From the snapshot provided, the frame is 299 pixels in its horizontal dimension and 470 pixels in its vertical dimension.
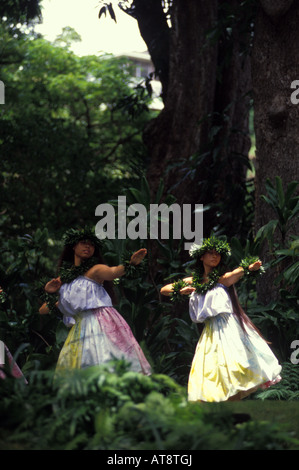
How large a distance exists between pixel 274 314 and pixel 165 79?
5626mm

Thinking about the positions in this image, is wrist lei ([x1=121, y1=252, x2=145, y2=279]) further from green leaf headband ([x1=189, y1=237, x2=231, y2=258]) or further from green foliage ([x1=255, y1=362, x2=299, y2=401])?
green foliage ([x1=255, y1=362, x2=299, y2=401])

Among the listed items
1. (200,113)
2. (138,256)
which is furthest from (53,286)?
(200,113)

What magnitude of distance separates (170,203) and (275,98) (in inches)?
64.1

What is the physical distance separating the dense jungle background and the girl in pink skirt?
1.40 ft

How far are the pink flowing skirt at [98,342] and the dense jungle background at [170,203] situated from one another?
46 centimetres

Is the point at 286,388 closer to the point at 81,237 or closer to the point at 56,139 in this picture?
the point at 81,237

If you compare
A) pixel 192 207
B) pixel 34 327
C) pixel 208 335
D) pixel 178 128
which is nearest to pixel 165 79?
pixel 178 128

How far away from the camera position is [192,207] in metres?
9.01

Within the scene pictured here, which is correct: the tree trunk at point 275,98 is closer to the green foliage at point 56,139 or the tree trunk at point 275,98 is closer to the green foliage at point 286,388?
the green foliage at point 286,388

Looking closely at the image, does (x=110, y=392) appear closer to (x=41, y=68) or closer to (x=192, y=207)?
(x=192, y=207)

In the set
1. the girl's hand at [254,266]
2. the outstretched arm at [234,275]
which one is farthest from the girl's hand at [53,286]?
the girl's hand at [254,266]

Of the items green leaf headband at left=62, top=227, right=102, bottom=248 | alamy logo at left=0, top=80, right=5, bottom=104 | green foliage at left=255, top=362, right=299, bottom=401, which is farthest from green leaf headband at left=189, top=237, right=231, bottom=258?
alamy logo at left=0, top=80, right=5, bottom=104

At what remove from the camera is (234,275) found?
533 cm

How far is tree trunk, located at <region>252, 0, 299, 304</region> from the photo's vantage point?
709 cm
